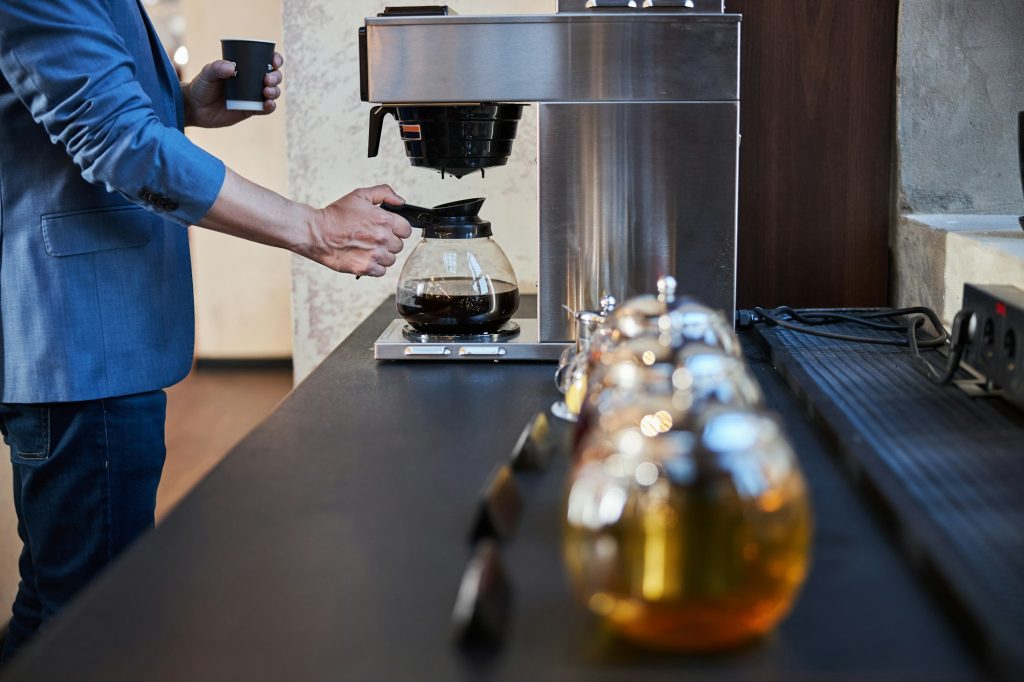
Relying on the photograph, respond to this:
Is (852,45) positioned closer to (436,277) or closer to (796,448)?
(436,277)

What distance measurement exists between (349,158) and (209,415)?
261cm

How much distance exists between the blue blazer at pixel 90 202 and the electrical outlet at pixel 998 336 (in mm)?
894

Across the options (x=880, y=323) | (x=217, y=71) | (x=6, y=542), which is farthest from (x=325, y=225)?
(x=6, y=542)

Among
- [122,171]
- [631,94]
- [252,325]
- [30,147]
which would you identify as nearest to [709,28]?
[631,94]

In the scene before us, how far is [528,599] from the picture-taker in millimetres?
699

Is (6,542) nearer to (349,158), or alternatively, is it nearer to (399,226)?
(349,158)

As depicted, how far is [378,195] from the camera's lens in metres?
1.47

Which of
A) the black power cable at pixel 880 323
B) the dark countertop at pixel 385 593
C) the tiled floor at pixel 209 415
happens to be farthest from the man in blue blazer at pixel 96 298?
the tiled floor at pixel 209 415

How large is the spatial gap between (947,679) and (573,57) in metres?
0.97

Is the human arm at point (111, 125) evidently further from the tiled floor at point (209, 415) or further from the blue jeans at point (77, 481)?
the tiled floor at point (209, 415)

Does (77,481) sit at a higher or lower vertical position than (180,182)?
lower

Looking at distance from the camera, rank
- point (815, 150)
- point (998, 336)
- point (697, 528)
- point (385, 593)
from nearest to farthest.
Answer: point (697, 528), point (385, 593), point (998, 336), point (815, 150)

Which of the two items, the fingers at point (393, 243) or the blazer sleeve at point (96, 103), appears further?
the fingers at point (393, 243)

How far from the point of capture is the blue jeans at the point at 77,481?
1443mm
